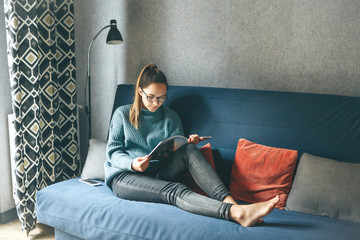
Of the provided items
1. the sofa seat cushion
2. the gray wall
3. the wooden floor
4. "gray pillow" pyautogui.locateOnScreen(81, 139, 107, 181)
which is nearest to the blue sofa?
the sofa seat cushion

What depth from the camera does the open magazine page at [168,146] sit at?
170 cm

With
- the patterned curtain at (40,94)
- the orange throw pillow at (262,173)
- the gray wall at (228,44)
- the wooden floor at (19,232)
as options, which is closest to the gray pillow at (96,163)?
the patterned curtain at (40,94)

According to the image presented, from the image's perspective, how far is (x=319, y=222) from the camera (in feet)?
4.88

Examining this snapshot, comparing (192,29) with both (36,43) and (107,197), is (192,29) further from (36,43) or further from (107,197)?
(107,197)

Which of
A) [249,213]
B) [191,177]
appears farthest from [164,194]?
[249,213]

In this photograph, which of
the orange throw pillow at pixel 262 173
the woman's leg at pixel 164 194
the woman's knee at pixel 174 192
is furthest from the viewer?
the orange throw pillow at pixel 262 173

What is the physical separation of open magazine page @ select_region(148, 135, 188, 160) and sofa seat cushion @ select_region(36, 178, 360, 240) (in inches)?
10.5

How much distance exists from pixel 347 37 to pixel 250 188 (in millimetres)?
1073

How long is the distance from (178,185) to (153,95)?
56 centimetres

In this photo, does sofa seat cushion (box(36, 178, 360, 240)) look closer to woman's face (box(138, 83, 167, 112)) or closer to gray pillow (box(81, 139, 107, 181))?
gray pillow (box(81, 139, 107, 181))

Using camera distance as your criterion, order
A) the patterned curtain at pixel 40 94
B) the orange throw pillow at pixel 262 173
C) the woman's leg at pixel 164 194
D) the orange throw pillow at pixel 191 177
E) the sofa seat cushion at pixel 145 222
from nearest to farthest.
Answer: the sofa seat cushion at pixel 145 222 → the woman's leg at pixel 164 194 → the orange throw pillow at pixel 262 173 → the orange throw pillow at pixel 191 177 → the patterned curtain at pixel 40 94

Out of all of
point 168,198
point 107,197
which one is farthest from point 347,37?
point 107,197

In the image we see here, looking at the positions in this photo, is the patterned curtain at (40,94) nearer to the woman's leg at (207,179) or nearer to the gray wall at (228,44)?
the gray wall at (228,44)

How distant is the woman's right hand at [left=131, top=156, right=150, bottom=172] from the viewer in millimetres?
1722
